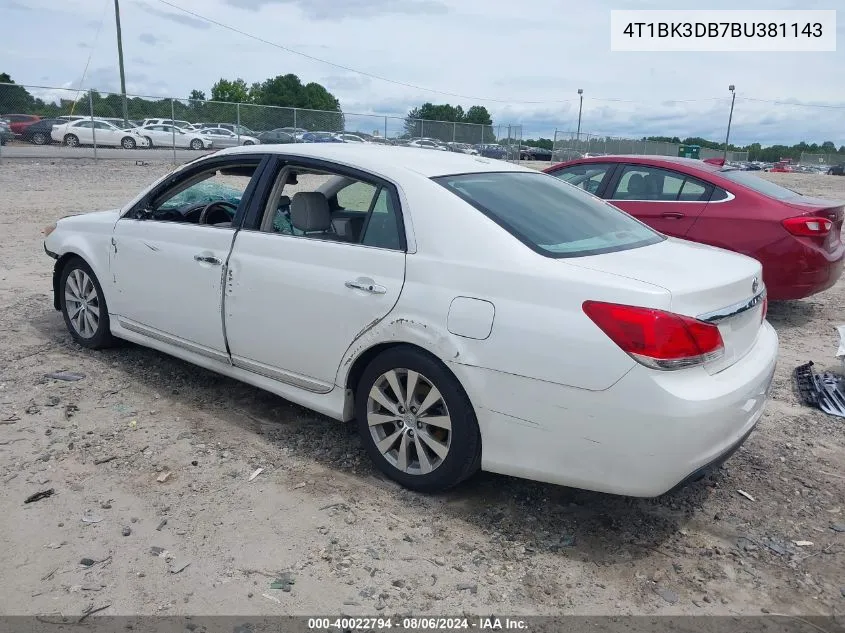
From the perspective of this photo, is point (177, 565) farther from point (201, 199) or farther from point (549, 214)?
point (201, 199)

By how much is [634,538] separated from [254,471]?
1875 mm

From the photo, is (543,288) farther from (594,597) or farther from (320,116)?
(320,116)

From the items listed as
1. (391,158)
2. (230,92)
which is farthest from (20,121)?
(230,92)

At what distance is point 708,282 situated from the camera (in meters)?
3.03

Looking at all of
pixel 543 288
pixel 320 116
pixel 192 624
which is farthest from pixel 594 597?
pixel 320 116

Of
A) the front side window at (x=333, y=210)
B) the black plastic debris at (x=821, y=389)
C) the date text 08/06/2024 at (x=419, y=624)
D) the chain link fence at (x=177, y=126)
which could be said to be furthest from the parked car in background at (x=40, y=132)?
the date text 08/06/2024 at (x=419, y=624)

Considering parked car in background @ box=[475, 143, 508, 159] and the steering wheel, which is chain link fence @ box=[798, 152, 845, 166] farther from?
the steering wheel

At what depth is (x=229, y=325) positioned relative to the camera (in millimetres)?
4102

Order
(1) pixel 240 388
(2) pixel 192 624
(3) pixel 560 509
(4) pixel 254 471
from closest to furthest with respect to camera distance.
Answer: (2) pixel 192 624 → (3) pixel 560 509 → (4) pixel 254 471 → (1) pixel 240 388

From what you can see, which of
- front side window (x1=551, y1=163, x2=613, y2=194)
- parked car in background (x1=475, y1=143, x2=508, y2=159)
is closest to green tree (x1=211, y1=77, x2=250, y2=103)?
parked car in background (x1=475, y1=143, x2=508, y2=159)

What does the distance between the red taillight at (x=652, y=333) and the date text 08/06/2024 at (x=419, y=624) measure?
1097 mm

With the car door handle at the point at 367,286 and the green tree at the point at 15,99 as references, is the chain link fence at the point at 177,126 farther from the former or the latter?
the car door handle at the point at 367,286

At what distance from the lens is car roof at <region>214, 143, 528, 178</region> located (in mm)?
3689

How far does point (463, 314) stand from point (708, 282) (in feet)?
3.40
